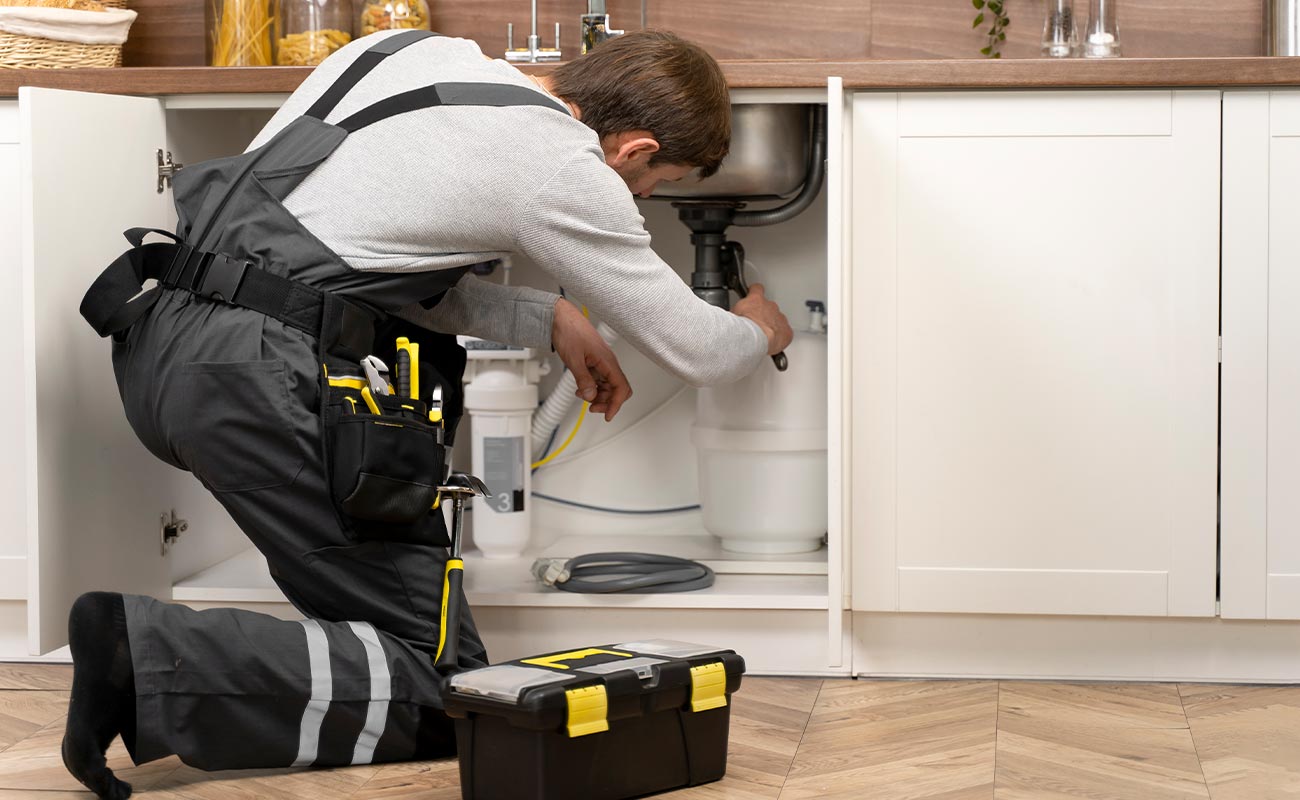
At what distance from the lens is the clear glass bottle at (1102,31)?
213cm

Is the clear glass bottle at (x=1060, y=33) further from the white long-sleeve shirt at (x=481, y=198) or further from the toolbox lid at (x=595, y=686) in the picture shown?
the toolbox lid at (x=595, y=686)

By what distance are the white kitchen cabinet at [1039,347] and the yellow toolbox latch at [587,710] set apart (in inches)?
24.7

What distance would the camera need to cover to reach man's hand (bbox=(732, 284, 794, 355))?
1861 mm

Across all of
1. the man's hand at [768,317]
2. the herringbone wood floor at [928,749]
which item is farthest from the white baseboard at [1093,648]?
the man's hand at [768,317]

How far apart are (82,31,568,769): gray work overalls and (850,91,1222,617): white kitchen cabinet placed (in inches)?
23.0

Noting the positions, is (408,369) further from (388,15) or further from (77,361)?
(388,15)

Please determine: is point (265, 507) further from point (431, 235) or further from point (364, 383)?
point (431, 235)

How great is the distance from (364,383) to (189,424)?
0.19 meters

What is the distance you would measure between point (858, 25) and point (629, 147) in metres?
0.86

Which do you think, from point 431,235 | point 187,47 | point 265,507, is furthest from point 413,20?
point 265,507

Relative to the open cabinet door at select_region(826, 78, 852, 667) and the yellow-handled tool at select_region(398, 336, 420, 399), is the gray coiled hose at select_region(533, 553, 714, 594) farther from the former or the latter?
the yellow-handled tool at select_region(398, 336, 420, 399)

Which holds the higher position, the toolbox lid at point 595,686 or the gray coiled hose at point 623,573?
the gray coiled hose at point 623,573

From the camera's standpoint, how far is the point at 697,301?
163cm

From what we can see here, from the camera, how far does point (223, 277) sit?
1.49 m
